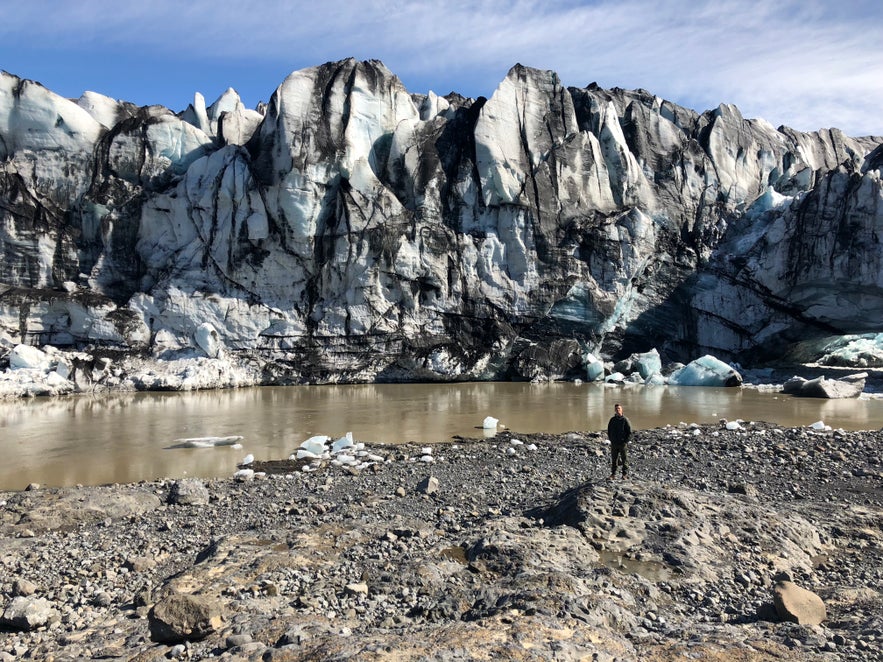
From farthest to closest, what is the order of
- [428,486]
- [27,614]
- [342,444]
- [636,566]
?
[342,444], [428,486], [636,566], [27,614]

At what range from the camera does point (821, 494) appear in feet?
26.4

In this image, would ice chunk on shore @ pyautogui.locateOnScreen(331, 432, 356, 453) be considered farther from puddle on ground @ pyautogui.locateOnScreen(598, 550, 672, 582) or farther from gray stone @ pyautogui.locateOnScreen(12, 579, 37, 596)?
puddle on ground @ pyautogui.locateOnScreen(598, 550, 672, 582)

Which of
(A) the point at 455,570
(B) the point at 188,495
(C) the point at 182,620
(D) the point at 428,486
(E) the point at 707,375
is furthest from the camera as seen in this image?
(E) the point at 707,375

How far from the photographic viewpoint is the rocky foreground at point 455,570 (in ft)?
11.6

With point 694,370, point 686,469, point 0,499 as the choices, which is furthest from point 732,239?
point 0,499

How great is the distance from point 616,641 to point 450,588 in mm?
1527

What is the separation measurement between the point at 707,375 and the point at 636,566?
2381 centimetres

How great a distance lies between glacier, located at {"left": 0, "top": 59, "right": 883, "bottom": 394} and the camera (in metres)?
29.2

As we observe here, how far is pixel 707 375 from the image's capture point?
87.4 ft

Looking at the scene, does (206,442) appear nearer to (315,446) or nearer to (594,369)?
(315,446)

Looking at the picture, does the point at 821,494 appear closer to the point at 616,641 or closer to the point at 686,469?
the point at 686,469

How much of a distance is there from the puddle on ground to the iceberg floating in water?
76.8ft

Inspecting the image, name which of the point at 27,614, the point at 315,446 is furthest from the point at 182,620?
the point at 315,446

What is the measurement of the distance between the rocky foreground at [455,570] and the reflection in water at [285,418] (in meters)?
3.25
